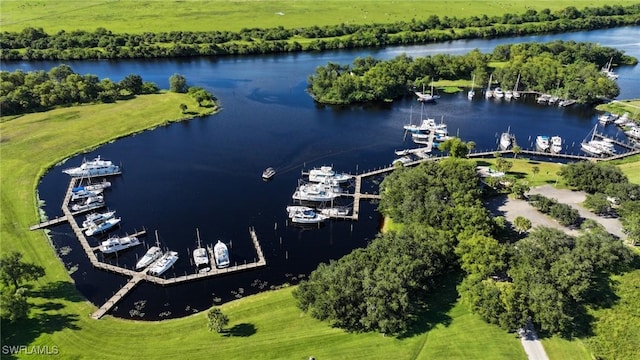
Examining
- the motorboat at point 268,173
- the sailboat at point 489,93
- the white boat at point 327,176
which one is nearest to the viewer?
the white boat at point 327,176

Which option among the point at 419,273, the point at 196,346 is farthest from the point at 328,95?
the point at 196,346

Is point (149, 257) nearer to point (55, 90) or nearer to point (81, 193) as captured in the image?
point (81, 193)

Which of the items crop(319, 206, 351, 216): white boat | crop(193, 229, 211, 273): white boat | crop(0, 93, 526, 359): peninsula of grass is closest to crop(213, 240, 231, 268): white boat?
crop(193, 229, 211, 273): white boat

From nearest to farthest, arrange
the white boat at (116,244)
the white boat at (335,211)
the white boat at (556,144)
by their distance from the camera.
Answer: the white boat at (116,244)
the white boat at (335,211)
the white boat at (556,144)

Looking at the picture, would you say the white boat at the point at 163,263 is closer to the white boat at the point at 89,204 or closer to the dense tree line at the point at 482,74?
the white boat at the point at 89,204

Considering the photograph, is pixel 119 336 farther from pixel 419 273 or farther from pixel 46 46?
pixel 46 46

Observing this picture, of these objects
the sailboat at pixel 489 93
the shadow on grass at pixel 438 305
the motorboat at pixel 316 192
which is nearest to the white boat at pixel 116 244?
the motorboat at pixel 316 192
